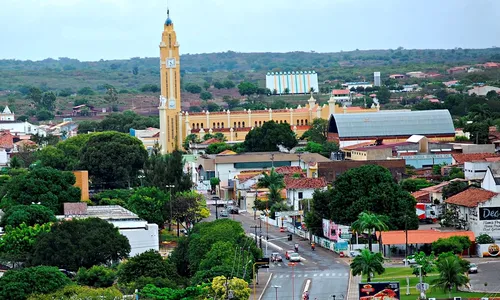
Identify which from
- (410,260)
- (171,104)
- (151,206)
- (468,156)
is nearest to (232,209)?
(151,206)

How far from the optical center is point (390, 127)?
111 m

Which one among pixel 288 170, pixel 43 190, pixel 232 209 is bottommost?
pixel 232 209

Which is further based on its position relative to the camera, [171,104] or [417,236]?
[171,104]

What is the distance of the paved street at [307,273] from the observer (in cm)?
5176

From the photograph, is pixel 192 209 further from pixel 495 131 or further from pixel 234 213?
pixel 495 131

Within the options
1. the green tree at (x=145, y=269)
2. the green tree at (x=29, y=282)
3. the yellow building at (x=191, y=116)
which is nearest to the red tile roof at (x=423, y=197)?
the green tree at (x=145, y=269)

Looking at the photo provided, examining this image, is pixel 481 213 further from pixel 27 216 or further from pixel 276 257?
pixel 27 216

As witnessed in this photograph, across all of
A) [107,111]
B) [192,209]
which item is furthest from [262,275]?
[107,111]

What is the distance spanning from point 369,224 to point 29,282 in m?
15.4

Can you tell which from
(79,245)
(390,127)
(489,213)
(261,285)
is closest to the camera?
(261,285)

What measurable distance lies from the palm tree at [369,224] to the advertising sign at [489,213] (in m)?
4.57

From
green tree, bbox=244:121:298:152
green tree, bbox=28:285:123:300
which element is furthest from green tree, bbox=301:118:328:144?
green tree, bbox=28:285:123:300

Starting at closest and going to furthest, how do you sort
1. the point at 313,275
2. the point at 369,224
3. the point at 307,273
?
the point at 313,275
the point at 307,273
the point at 369,224

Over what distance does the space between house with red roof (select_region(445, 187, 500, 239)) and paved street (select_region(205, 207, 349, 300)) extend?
6.29m
